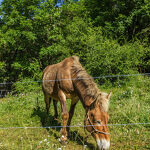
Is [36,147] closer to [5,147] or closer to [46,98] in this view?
[5,147]

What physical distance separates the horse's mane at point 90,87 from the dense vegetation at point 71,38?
178 inches

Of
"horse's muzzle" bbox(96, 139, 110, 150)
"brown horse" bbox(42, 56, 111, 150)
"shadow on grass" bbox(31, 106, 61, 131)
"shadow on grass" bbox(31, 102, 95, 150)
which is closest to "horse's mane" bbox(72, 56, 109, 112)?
"brown horse" bbox(42, 56, 111, 150)

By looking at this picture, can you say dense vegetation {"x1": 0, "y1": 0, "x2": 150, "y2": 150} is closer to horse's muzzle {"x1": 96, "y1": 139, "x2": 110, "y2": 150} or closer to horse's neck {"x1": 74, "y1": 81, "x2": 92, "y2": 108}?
horse's muzzle {"x1": 96, "y1": 139, "x2": 110, "y2": 150}

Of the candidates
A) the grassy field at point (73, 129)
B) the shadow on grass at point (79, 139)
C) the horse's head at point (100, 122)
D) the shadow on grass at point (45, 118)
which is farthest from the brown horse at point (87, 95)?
the shadow on grass at point (45, 118)

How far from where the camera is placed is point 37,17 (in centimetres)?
928

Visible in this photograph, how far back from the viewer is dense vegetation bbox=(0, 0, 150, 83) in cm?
824

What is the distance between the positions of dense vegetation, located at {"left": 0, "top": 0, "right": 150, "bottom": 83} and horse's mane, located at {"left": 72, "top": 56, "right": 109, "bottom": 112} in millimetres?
4529

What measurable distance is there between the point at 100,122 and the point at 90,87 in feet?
2.40

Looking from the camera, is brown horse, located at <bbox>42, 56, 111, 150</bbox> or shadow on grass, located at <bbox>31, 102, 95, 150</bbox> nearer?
brown horse, located at <bbox>42, 56, 111, 150</bbox>

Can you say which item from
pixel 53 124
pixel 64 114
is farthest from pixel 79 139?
pixel 53 124

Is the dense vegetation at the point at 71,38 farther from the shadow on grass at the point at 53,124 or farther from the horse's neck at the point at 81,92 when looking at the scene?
the horse's neck at the point at 81,92

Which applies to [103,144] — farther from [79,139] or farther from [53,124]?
[53,124]

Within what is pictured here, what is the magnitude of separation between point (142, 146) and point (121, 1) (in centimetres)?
1181

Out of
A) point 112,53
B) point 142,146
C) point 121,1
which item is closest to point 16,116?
point 142,146
